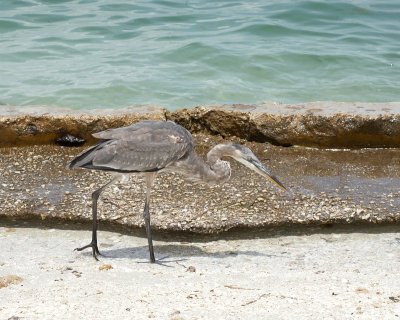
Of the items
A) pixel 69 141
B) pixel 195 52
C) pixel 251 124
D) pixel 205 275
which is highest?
pixel 251 124

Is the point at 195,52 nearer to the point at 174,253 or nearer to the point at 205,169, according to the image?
the point at 205,169

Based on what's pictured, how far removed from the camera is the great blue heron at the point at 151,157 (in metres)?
5.34

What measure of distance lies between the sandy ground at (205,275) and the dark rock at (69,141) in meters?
1.11

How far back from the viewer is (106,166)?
5312 millimetres

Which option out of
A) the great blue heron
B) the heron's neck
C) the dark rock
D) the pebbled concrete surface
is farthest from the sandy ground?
the dark rock

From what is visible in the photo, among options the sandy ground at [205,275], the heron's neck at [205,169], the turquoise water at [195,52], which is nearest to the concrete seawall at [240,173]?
the sandy ground at [205,275]

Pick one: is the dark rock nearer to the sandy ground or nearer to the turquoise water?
the sandy ground

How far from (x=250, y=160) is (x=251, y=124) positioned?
1.42 m

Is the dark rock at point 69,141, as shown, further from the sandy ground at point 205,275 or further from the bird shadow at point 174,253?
the bird shadow at point 174,253

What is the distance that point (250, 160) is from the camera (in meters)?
5.50

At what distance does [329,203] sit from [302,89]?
459 centimetres

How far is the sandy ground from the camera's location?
171 inches

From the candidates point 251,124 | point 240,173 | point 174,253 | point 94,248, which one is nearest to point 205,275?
point 174,253

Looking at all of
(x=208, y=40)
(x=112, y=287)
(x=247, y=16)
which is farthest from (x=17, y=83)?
(x=112, y=287)
